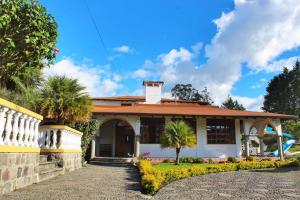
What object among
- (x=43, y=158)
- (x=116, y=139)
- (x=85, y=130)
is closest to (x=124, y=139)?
(x=116, y=139)

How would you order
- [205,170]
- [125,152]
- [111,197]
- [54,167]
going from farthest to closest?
[125,152], [205,170], [54,167], [111,197]

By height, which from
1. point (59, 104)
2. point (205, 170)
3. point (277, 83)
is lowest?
point (205, 170)

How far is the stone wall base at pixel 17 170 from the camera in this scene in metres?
5.35

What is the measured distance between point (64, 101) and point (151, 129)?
33.2 feet

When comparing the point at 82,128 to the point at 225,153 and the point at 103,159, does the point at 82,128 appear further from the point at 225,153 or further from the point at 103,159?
the point at 225,153

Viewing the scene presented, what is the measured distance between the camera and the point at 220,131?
2252cm

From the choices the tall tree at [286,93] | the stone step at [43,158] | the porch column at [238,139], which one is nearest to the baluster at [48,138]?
the stone step at [43,158]

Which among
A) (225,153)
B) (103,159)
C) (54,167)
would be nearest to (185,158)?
(225,153)

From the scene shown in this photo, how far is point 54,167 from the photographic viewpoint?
30.6ft

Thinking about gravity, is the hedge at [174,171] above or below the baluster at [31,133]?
below

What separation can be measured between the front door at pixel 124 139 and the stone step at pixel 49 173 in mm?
14766

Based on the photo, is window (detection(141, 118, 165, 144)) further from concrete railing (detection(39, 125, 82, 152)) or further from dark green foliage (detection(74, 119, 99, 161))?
concrete railing (detection(39, 125, 82, 152))

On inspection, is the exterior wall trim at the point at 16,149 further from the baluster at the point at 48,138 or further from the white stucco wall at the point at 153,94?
the white stucco wall at the point at 153,94

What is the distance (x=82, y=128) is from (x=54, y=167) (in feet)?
24.4
